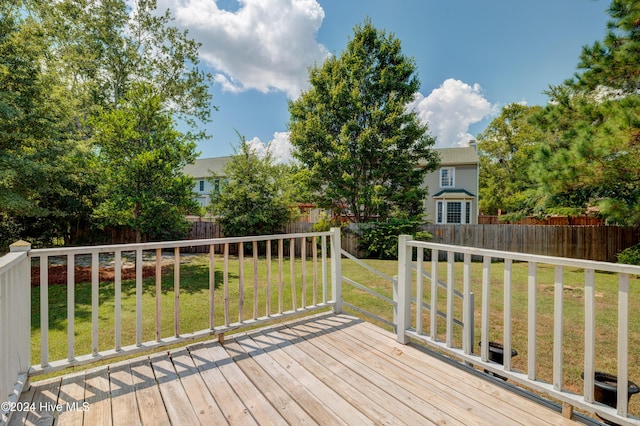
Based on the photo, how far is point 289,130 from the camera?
41.8ft

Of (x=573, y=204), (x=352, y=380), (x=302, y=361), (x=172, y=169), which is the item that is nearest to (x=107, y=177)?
(x=172, y=169)

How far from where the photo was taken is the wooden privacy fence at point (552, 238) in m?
10.1

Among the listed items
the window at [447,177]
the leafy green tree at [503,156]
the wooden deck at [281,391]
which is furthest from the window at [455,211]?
the wooden deck at [281,391]

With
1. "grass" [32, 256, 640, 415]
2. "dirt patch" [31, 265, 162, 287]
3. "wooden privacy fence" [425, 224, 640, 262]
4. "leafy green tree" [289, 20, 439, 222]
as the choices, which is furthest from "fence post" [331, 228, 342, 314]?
"wooden privacy fence" [425, 224, 640, 262]

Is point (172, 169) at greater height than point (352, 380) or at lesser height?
greater

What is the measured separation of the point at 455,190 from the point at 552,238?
25.4 ft

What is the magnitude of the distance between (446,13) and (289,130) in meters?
7.06

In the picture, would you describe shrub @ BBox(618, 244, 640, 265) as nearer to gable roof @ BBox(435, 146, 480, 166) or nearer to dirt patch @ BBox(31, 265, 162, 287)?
gable roof @ BBox(435, 146, 480, 166)

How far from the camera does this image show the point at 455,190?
1788cm

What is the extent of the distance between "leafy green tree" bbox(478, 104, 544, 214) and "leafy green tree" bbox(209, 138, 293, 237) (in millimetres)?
15898

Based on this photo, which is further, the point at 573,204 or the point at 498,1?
the point at 573,204

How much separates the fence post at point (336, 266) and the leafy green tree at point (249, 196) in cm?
750

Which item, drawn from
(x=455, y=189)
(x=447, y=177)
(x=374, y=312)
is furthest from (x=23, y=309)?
(x=447, y=177)

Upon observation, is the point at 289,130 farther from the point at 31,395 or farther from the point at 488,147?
the point at 488,147
